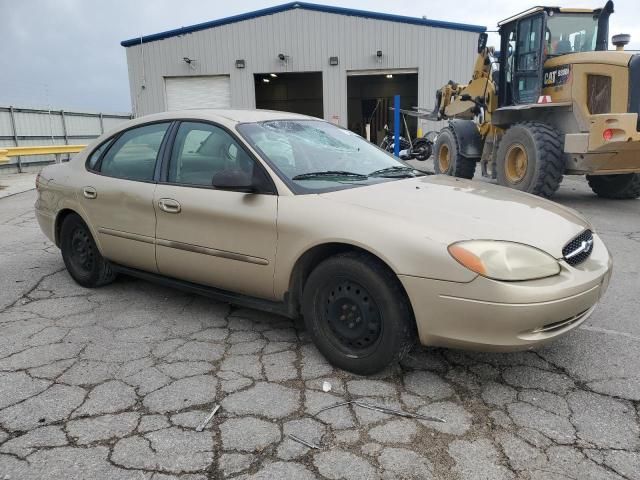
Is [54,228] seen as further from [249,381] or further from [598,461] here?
[598,461]

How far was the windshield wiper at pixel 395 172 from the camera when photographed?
11.5 feet

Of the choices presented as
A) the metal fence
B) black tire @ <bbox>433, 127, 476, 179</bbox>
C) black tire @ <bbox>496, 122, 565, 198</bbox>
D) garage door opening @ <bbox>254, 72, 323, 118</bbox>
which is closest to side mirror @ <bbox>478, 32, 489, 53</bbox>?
black tire @ <bbox>433, 127, 476, 179</bbox>

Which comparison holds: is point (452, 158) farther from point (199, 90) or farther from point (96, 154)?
point (199, 90)

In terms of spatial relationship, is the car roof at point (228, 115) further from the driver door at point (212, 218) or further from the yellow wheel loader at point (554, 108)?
the yellow wheel loader at point (554, 108)

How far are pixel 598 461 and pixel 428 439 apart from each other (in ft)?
2.25

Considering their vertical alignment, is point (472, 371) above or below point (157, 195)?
below

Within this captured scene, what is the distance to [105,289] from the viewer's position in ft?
14.6

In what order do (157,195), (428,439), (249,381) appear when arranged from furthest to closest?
(157,195) → (249,381) → (428,439)

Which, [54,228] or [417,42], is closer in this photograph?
[54,228]

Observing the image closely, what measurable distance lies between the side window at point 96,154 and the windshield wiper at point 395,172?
2.26 meters

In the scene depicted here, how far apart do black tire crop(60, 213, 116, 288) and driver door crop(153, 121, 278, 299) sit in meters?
0.91

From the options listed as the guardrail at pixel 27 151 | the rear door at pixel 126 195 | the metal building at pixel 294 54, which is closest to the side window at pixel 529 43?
the rear door at pixel 126 195

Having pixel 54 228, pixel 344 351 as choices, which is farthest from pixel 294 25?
pixel 344 351

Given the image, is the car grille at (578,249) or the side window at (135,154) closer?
the car grille at (578,249)
